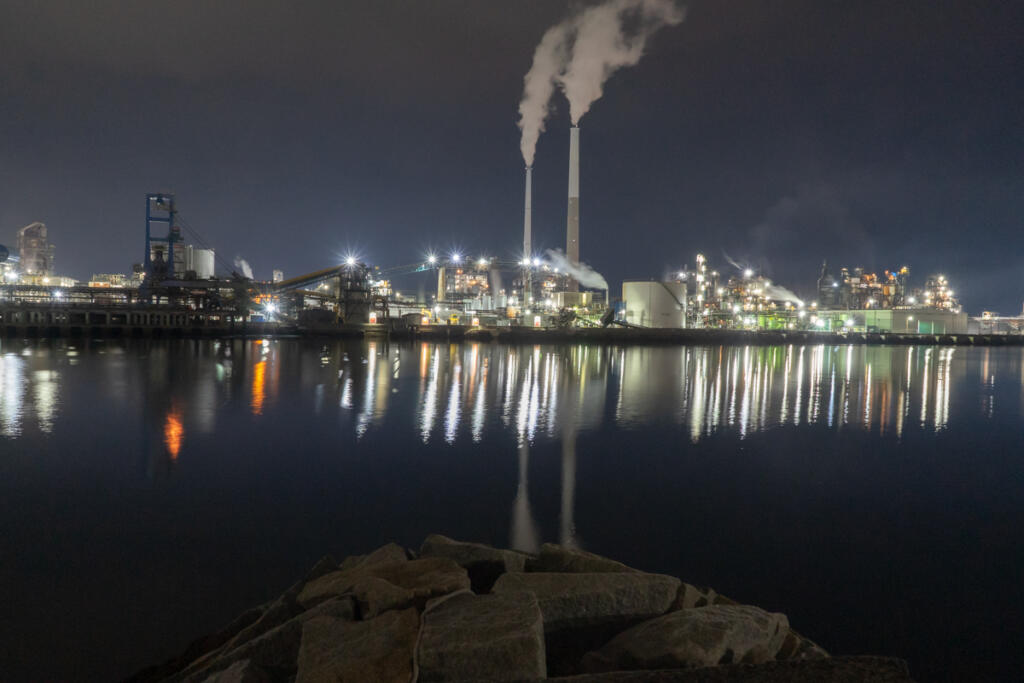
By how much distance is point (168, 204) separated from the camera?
66812 millimetres

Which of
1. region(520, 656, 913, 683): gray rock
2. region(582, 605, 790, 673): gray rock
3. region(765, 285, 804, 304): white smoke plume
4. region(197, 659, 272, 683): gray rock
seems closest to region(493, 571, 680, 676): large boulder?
region(582, 605, 790, 673): gray rock

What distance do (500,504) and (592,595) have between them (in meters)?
3.74

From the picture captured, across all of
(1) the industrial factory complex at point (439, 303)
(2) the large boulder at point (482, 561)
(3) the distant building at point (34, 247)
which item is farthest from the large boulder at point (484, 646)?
(3) the distant building at point (34, 247)

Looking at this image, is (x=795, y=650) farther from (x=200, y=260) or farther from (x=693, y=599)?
(x=200, y=260)

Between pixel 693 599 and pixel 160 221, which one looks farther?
pixel 160 221

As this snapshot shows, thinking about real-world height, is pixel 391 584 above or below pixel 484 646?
below

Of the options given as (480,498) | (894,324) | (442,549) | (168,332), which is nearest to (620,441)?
(480,498)

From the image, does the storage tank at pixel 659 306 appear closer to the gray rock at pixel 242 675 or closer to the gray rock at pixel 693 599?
the gray rock at pixel 693 599

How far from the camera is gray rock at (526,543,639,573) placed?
4.04m

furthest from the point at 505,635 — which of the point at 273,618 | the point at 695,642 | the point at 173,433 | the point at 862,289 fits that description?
the point at 862,289

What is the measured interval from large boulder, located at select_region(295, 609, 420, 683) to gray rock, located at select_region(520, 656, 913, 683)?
73 centimetres

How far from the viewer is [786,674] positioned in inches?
96.2

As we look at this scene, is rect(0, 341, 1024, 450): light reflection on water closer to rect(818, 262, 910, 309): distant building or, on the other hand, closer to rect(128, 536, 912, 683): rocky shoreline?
rect(128, 536, 912, 683): rocky shoreline

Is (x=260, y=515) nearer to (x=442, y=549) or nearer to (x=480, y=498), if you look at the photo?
(x=480, y=498)
